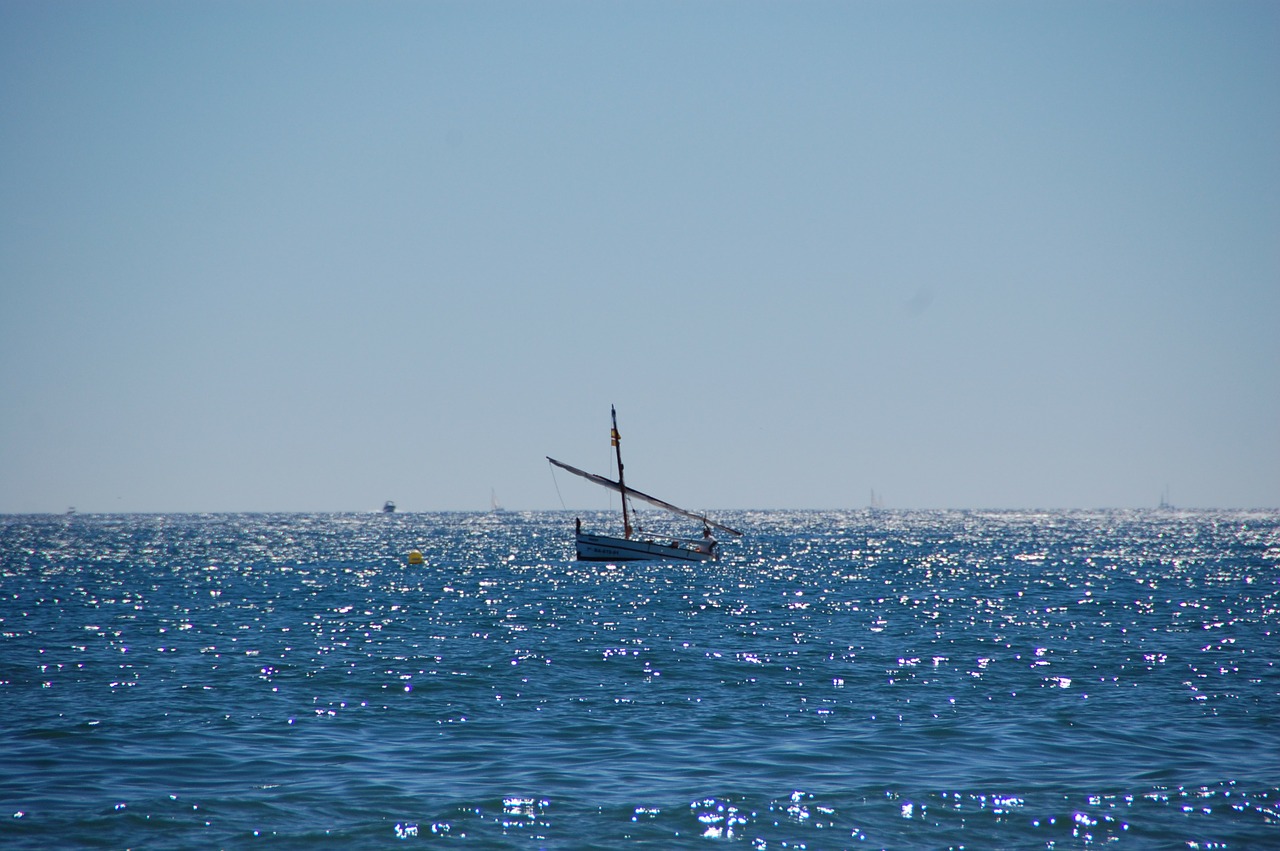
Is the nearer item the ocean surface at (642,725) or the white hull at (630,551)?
the ocean surface at (642,725)

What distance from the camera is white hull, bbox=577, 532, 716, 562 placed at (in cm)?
8981

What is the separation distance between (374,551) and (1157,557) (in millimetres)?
73927

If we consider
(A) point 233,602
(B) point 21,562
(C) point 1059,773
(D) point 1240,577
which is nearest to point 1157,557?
(D) point 1240,577

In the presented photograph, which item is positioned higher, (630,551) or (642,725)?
(642,725)

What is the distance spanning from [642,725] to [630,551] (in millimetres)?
67816

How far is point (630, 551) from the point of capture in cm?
9000

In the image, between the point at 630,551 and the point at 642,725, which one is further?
the point at 630,551

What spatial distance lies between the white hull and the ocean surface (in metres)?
38.6

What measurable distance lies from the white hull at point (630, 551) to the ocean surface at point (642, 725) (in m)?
38.6

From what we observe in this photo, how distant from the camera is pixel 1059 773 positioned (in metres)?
18.3

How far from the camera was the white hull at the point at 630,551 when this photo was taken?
89812mm

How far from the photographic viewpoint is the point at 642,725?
2231cm

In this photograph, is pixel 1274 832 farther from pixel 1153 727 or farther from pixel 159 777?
pixel 159 777

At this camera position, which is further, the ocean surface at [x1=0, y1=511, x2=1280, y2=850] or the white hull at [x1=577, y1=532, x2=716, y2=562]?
the white hull at [x1=577, y1=532, x2=716, y2=562]
